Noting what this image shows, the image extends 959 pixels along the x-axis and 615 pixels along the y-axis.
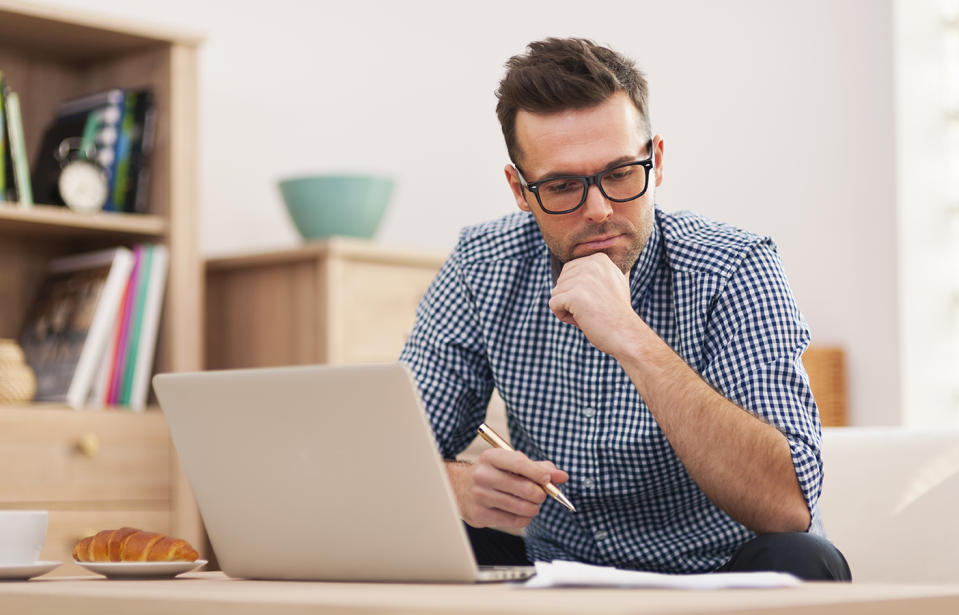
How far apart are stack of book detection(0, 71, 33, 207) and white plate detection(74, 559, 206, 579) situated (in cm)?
155

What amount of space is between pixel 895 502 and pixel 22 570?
41.6 inches

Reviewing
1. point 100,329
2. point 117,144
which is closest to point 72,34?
point 117,144

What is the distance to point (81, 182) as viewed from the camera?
257 cm

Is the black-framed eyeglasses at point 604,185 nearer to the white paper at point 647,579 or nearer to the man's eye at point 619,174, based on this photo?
the man's eye at point 619,174

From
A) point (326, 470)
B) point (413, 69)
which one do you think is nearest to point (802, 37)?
point (413, 69)

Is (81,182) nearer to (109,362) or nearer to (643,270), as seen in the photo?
(109,362)

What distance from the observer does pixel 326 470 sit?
97 centimetres

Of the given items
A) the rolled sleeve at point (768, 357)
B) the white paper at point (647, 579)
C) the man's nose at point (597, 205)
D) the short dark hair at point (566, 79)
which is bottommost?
the white paper at point (647, 579)

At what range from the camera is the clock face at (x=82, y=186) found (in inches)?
101

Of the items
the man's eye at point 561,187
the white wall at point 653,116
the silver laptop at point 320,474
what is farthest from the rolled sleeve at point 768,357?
the white wall at point 653,116

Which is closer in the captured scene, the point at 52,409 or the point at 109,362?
the point at 52,409

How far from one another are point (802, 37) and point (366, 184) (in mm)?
1134

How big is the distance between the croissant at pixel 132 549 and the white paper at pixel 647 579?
1.27ft

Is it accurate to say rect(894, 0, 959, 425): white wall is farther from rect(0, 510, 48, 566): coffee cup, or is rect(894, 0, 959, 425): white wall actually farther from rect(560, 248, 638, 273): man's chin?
rect(0, 510, 48, 566): coffee cup
